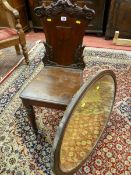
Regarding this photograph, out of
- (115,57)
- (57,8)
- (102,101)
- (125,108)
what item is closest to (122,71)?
(115,57)

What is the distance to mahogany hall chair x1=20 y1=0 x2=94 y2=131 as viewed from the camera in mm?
1298

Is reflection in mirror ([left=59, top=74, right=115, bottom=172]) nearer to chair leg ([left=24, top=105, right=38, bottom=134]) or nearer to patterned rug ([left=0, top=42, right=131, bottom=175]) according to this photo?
patterned rug ([left=0, top=42, right=131, bottom=175])

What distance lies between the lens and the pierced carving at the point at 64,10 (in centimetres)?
132

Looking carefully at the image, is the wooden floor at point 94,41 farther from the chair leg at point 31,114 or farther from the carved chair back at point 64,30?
the chair leg at point 31,114

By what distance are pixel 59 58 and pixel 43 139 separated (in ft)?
2.41

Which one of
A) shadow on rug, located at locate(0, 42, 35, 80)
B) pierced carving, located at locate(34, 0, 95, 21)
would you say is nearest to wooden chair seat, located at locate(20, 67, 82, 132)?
pierced carving, located at locate(34, 0, 95, 21)

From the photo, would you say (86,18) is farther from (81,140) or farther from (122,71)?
(122,71)

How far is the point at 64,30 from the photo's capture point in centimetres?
145

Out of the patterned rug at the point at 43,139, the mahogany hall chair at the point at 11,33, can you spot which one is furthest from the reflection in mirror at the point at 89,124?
the mahogany hall chair at the point at 11,33

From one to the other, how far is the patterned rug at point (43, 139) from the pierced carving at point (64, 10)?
0.91 metres

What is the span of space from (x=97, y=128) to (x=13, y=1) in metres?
2.48

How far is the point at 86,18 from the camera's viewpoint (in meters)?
1.34

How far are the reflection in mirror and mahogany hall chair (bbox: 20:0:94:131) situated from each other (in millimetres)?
194

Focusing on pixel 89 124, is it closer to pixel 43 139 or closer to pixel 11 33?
pixel 43 139
